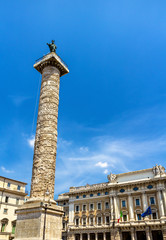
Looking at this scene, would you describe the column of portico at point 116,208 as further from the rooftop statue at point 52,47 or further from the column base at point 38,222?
the rooftop statue at point 52,47

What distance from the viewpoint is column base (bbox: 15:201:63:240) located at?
13203mm

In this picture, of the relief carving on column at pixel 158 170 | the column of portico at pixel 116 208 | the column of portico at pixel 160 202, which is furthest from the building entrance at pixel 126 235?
the relief carving on column at pixel 158 170

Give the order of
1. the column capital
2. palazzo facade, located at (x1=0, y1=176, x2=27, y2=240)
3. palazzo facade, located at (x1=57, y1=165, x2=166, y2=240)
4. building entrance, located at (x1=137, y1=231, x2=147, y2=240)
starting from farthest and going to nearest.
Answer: building entrance, located at (x1=137, y1=231, x2=147, y2=240) < palazzo facade, located at (x1=57, y1=165, x2=166, y2=240) < palazzo facade, located at (x1=0, y1=176, x2=27, y2=240) < the column capital

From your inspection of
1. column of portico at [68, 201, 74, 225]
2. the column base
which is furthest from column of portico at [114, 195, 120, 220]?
the column base

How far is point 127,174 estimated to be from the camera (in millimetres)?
39125

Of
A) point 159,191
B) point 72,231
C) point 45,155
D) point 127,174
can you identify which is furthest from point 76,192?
point 45,155

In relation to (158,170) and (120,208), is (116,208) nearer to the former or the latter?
(120,208)

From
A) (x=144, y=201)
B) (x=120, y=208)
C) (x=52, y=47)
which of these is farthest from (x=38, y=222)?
(x=120, y=208)

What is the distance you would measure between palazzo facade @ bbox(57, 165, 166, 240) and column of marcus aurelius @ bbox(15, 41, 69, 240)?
23.7 m

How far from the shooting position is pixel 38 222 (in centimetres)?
1333

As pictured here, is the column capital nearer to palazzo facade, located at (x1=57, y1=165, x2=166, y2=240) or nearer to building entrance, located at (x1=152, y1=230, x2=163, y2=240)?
palazzo facade, located at (x1=57, y1=165, x2=166, y2=240)

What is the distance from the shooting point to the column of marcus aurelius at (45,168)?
44.6ft

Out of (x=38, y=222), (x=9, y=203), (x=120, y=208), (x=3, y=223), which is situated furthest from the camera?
(x=120, y=208)

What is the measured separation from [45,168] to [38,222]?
12.4ft
